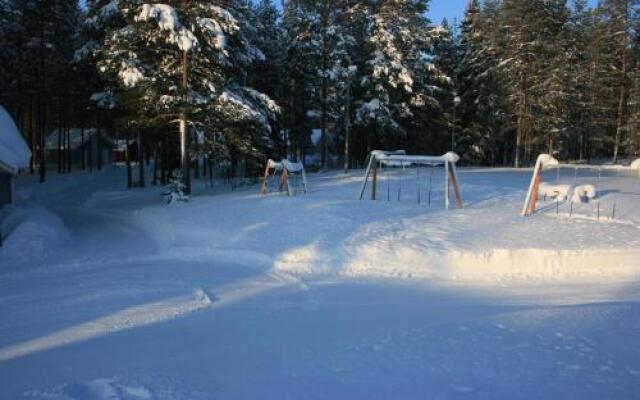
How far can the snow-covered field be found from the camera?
17.9 feet

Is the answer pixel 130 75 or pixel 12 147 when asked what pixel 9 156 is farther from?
pixel 130 75

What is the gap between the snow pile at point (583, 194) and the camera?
671 inches

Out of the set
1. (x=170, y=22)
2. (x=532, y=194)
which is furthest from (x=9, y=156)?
(x=532, y=194)

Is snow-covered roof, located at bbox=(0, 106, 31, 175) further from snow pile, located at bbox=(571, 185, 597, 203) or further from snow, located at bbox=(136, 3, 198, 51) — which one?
snow pile, located at bbox=(571, 185, 597, 203)

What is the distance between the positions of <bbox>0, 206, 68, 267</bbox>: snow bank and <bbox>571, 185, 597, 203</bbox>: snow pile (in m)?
16.1

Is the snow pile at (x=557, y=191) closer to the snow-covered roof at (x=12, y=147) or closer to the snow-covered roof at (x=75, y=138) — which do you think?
the snow-covered roof at (x=12, y=147)

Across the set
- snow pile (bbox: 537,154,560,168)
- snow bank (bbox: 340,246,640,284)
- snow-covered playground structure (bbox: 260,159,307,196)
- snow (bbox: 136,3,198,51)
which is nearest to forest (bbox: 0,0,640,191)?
snow (bbox: 136,3,198,51)

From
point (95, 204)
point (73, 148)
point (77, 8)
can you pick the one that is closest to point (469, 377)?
point (95, 204)

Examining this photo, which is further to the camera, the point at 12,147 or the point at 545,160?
the point at 12,147

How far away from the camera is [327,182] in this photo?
2541 cm

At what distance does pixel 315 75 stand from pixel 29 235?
902 inches

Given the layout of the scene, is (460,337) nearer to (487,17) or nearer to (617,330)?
(617,330)

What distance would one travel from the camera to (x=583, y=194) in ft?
56.6

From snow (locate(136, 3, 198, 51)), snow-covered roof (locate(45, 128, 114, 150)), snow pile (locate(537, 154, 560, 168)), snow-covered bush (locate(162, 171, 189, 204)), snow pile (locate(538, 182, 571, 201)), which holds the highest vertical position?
snow (locate(136, 3, 198, 51))
